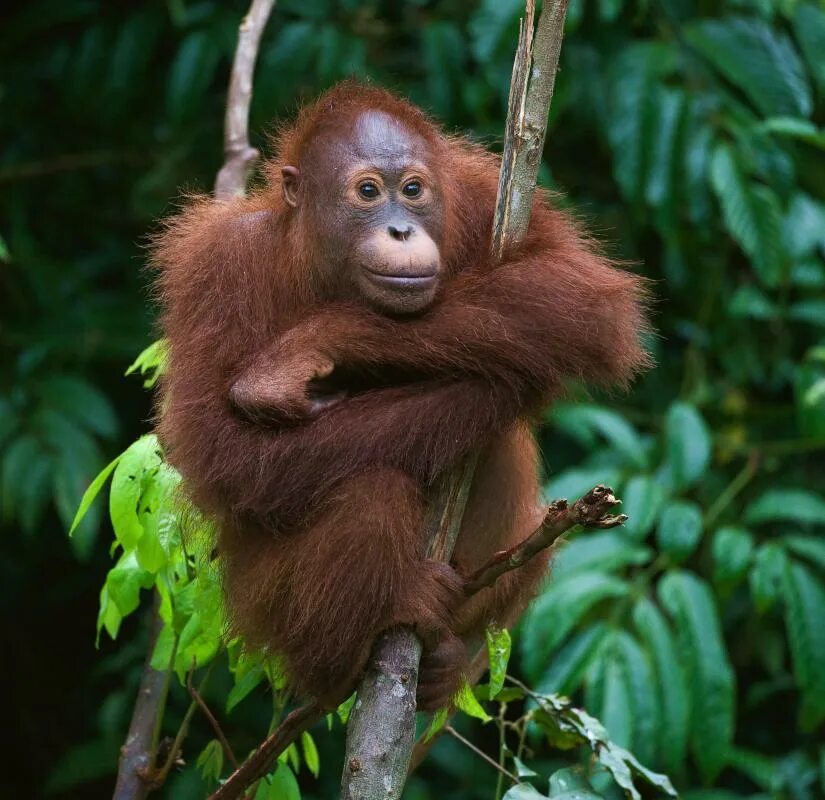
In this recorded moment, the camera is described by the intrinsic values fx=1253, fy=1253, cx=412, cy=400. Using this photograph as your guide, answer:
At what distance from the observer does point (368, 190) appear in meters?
2.56

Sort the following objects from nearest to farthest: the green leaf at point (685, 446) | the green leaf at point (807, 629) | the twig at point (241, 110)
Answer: the twig at point (241, 110) < the green leaf at point (807, 629) < the green leaf at point (685, 446)

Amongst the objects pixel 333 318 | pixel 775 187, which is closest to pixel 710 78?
pixel 775 187

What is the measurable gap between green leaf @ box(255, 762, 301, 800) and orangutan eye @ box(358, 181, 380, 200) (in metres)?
1.14

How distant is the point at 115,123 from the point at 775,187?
2.69 meters

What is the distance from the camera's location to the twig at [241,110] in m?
3.16

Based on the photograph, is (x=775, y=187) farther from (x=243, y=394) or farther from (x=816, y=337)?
(x=243, y=394)

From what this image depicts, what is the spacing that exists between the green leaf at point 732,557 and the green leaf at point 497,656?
49.3 inches

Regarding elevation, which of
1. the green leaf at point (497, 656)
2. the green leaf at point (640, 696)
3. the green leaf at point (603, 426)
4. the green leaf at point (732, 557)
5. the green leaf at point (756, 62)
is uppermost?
the green leaf at point (756, 62)

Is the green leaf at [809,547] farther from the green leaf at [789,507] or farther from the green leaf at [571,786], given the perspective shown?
the green leaf at [571,786]

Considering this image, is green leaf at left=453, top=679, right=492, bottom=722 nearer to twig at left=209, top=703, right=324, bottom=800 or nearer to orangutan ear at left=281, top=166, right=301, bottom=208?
twig at left=209, top=703, right=324, bottom=800

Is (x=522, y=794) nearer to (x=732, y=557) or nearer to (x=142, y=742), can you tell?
(x=142, y=742)

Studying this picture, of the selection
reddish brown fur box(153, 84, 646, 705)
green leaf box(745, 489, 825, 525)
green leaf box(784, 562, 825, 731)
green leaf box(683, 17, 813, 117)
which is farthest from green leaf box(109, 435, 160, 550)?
green leaf box(683, 17, 813, 117)

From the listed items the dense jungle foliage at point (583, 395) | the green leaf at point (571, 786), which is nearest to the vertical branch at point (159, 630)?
the dense jungle foliage at point (583, 395)

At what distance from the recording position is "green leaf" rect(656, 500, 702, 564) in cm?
364
